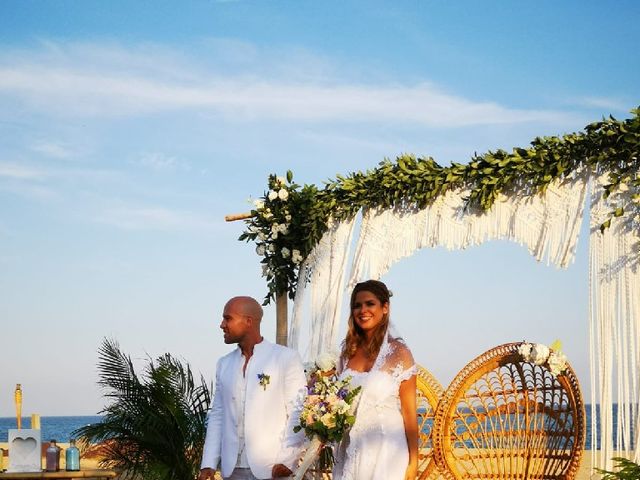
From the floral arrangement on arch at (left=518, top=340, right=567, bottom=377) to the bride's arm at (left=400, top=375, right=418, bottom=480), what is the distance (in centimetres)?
186

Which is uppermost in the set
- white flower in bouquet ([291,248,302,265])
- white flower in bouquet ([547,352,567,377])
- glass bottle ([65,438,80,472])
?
white flower in bouquet ([291,248,302,265])

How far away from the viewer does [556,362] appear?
21.2ft

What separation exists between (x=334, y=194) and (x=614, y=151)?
238 cm

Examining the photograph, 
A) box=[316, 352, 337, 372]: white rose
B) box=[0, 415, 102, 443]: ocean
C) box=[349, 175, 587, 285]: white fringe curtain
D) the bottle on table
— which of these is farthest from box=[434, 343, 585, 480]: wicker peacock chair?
box=[0, 415, 102, 443]: ocean

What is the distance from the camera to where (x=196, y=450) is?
843 cm

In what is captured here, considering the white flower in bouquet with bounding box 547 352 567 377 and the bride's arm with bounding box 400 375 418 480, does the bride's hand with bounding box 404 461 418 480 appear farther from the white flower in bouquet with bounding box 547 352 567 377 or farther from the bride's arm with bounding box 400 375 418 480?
the white flower in bouquet with bounding box 547 352 567 377

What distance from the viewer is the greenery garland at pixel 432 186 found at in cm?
602

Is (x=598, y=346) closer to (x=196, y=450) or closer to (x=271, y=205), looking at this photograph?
(x=271, y=205)

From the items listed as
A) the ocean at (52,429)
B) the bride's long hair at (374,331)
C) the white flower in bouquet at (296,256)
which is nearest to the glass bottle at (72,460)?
the white flower in bouquet at (296,256)

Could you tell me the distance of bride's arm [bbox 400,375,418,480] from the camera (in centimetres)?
480

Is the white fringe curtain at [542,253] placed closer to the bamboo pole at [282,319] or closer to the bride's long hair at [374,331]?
the bamboo pole at [282,319]

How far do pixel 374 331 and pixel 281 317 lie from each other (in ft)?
10.6

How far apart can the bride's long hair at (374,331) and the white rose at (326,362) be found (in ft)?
2.53

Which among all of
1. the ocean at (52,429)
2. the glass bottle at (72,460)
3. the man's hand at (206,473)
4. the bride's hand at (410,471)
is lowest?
the ocean at (52,429)
